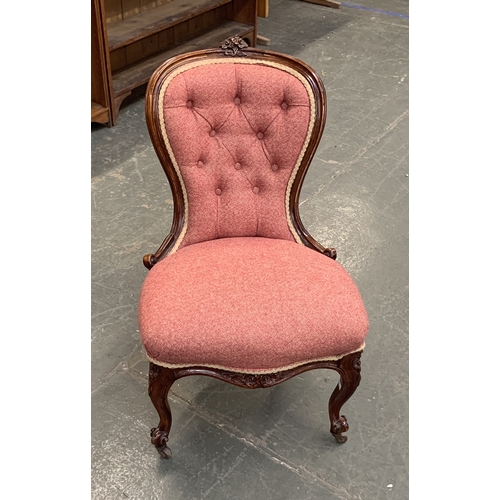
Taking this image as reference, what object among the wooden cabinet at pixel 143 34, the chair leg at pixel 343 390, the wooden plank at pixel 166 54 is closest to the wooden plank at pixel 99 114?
the wooden cabinet at pixel 143 34

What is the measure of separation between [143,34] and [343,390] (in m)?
2.57

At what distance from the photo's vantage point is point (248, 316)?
1.64m

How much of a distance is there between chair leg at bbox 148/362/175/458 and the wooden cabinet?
213 centimetres

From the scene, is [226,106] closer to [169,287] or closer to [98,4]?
[169,287]

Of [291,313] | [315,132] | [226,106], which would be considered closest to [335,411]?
[291,313]

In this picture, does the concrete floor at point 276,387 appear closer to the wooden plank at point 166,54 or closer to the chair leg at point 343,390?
the chair leg at point 343,390

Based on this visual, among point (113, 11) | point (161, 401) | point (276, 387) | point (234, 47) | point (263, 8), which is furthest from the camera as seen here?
point (263, 8)

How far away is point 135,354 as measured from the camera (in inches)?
87.7

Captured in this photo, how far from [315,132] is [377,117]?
6.64 feet

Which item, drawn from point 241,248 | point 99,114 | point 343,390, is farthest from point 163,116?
point 99,114

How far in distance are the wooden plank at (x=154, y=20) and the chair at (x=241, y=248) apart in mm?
1776

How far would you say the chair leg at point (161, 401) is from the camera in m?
1.72

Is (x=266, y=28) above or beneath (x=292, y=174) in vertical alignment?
beneath

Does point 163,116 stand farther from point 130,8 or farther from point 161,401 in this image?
point 130,8
